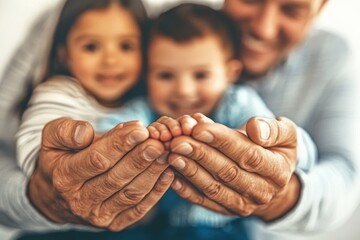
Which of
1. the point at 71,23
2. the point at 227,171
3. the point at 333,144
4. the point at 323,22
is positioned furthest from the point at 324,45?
the point at 71,23

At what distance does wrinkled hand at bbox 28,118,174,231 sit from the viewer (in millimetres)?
771

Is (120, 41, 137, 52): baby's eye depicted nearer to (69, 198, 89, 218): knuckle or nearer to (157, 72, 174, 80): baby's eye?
(157, 72, 174, 80): baby's eye

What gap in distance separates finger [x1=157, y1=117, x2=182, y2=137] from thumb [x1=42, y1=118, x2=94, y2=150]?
0.31 ft

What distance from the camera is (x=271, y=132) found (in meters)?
0.80

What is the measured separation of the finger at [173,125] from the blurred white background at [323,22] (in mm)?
240

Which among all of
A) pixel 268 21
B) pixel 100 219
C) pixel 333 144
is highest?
pixel 268 21

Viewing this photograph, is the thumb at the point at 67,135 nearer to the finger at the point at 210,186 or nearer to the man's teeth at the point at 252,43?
the finger at the point at 210,186

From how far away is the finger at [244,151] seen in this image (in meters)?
0.77

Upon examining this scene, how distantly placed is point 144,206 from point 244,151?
0.48 feet

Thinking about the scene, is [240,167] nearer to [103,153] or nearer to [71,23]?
[103,153]

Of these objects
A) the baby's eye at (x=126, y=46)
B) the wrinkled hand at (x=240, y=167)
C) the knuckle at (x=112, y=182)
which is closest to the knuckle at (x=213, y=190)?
the wrinkled hand at (x=240, y=167)

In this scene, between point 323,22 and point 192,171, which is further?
point 323,22

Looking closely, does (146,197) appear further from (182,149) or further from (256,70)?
(256,70)

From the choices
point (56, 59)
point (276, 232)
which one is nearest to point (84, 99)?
→ point (56, 59)
